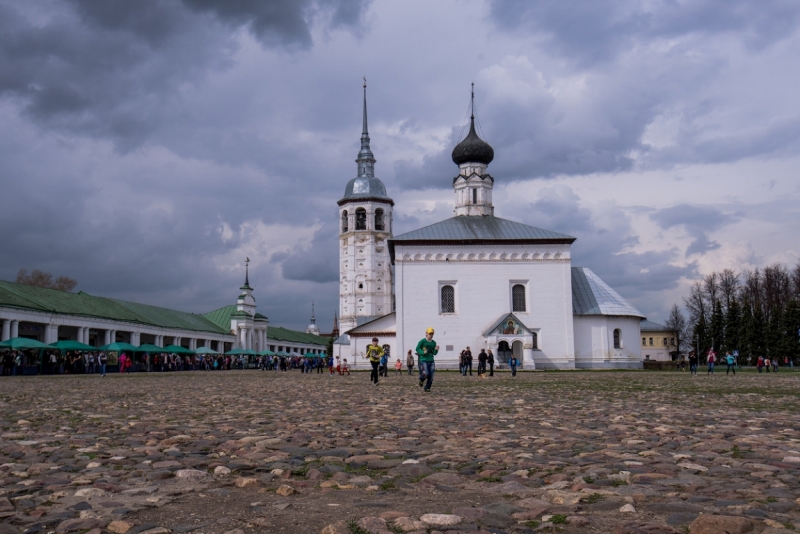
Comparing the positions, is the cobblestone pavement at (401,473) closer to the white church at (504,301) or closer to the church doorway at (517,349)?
the church doorway at (517,349)

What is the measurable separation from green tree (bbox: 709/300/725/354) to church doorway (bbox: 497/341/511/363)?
86.3ft

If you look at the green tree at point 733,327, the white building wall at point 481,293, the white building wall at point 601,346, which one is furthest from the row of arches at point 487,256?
the green tree at point 733,327

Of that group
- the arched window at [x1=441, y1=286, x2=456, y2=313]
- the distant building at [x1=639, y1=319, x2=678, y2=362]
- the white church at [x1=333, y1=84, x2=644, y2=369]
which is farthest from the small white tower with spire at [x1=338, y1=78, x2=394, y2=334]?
the distant building at [x1=639, y1=319, x2=678, y2=362]

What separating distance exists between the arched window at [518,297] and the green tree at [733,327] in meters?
21.3

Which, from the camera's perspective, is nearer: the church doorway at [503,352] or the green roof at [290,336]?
the church doorway at [503,352]

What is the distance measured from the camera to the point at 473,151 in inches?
2283

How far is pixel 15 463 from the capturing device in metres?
5.61

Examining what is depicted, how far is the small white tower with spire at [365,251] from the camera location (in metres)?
80.2

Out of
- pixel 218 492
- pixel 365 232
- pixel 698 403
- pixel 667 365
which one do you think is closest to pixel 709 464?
pixel 218 492

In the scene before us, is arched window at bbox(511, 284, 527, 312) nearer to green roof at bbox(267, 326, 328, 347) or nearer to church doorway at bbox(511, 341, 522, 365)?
church doorway at bbox(511, 341, 522, 365)

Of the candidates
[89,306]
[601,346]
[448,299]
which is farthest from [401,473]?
[89,306]

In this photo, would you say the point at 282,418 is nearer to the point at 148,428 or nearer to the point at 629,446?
the point at 148,428

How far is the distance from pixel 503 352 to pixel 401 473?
146 ft

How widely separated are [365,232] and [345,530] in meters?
77.1
